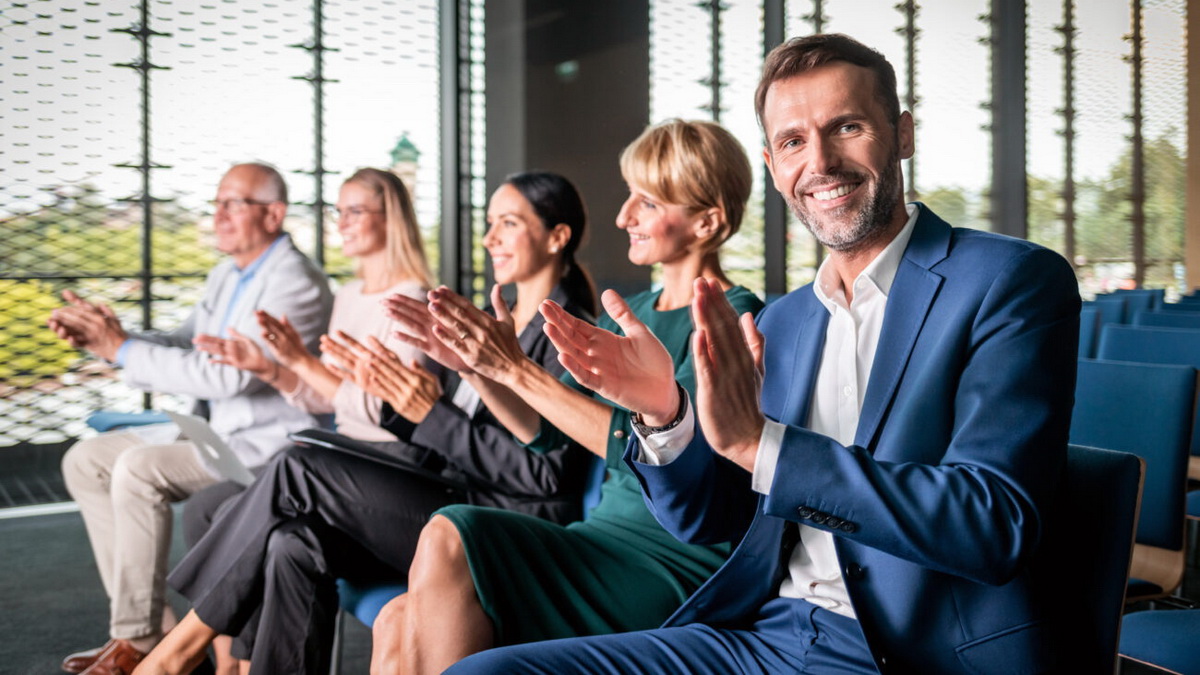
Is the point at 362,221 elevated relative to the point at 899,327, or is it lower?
elevated

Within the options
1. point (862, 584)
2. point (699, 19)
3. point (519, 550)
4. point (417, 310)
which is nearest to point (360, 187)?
point (417, 310)

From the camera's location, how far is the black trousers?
2.11m

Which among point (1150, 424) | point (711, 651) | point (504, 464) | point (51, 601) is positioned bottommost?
point (51, 601)

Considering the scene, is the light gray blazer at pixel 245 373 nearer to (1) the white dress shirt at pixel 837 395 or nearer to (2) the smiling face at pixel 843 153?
(1) the white dress shirt at pixel 837 395

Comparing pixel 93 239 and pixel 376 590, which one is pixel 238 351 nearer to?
pixel 376 590

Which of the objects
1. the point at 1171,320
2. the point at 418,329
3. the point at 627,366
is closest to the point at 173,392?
the point at 418,329

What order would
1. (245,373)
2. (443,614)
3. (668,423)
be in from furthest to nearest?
(245,373), (443,614), (668,423)

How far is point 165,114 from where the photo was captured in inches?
211

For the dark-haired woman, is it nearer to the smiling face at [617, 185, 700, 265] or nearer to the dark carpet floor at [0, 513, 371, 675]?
the smiling face at [617, 185, 700, 265]

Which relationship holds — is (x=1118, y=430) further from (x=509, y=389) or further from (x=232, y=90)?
(x=232, y=90)

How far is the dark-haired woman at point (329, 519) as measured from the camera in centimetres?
212

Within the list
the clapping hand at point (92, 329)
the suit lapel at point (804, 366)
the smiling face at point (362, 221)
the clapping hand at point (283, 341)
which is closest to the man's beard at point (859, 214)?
→ the suit lapel at point (804, 366)

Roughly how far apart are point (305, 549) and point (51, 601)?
207 cm

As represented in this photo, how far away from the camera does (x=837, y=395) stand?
137 centimetres
